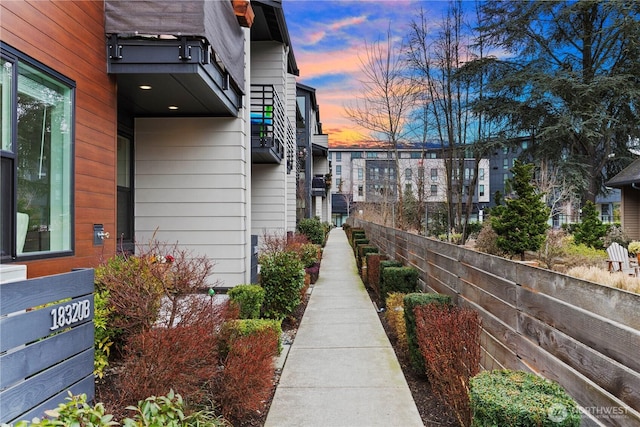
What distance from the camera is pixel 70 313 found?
2.59 m

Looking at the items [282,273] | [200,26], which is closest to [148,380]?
[282,273]

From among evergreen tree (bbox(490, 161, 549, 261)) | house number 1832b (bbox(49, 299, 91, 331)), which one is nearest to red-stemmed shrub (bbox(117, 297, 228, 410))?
house number 1832b (bbox(49, 299, 91, 331))

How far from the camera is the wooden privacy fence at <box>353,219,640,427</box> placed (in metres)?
1.93

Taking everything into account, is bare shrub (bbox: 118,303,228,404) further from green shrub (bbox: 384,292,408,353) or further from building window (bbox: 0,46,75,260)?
green shrub (bbox: 384,292,408,353)

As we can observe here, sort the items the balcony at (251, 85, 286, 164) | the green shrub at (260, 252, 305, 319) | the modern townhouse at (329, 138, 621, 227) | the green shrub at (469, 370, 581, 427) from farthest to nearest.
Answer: the modern townhouse at (329, 138, 621, 227) < the balcony at (251, 85, 286, 164) < the green shrub at (260, 252, 305, 319) < the green shrub at (469, 370, 581, 427)

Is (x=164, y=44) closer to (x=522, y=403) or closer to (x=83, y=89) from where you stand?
(x=83, y=89)

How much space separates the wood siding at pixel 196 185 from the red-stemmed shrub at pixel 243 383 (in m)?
4.27

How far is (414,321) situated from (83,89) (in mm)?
4804

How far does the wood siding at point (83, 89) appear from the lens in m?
3.96

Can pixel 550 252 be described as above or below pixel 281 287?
above

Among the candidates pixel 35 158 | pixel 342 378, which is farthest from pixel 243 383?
pixel 35 158

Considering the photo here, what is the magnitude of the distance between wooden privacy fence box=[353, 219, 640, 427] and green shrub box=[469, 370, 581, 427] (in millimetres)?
144

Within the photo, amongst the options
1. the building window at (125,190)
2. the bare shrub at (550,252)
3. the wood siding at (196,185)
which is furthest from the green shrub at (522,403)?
the bare shrub at (550,252)

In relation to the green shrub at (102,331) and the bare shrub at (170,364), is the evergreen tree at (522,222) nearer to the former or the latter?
the bare shrub at (170,364)
